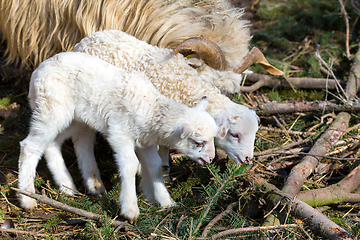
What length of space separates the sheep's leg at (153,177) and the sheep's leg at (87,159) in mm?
509

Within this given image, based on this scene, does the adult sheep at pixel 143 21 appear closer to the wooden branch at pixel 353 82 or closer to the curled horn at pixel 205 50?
the curled horn at pixel 205 50

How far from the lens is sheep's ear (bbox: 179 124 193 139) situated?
10.3 ft

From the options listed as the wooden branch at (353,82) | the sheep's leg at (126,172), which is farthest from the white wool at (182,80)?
the wooden branch at (353,82)

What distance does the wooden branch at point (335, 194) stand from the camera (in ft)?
11.2

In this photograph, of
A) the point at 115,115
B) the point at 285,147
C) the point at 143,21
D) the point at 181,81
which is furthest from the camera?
the point at 143,21

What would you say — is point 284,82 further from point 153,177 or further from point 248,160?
point 153,177

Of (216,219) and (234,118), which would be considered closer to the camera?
(216,219)

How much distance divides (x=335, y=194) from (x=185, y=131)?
1.61 m

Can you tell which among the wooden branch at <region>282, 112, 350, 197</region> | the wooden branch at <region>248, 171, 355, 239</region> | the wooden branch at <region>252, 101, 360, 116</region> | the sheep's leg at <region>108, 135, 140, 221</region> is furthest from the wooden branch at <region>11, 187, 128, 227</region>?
the wooden branch at <region>252, 101, 360, 116</region>

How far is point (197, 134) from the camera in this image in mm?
3195

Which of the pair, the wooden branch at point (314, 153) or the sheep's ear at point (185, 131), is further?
the wooden branch at point (314, 153)

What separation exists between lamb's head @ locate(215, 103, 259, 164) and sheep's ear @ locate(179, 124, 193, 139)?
1.46 feet

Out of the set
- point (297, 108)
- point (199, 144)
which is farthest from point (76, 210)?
point (297, 108)

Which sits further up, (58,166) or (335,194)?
(335,194)
